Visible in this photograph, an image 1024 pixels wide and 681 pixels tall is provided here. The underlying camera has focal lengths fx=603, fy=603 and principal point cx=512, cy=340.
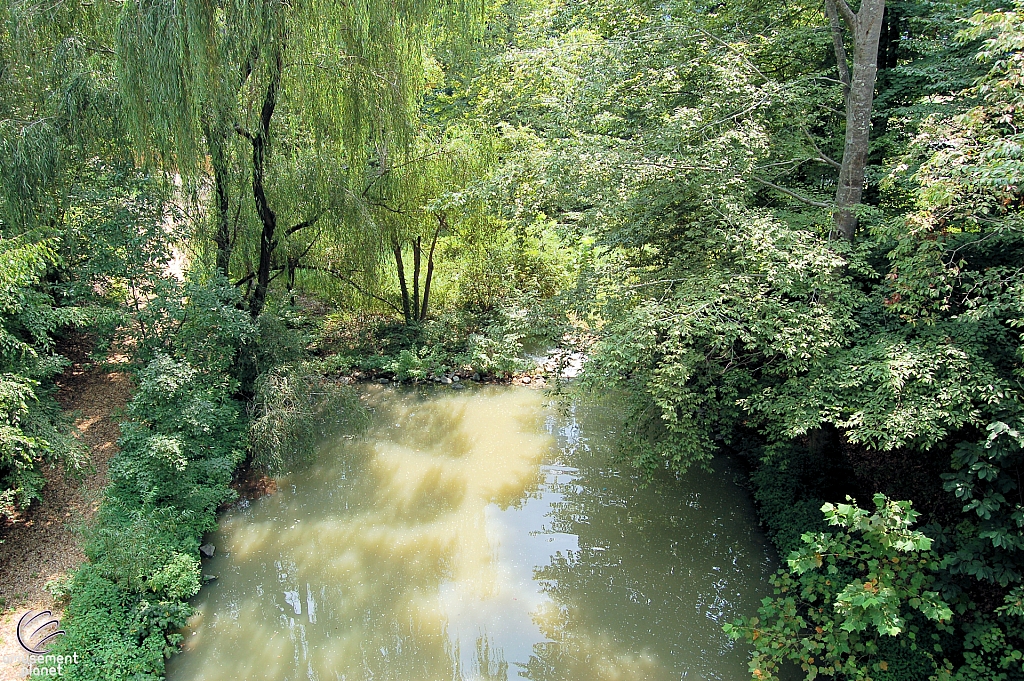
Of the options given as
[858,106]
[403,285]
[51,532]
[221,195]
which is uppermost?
[858,106]

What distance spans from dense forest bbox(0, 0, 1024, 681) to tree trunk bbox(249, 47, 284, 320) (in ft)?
0.10

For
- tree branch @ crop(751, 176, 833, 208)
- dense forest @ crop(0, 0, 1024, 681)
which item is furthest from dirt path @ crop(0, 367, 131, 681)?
tree branch @ crop(751, 176, 833, 208)

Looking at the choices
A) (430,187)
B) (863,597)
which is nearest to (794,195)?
(863,597)

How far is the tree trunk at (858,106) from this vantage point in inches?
189

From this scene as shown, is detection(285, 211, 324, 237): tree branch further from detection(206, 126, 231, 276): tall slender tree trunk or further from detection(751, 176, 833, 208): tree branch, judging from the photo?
detection(751, 176, 833, 208): tree branch

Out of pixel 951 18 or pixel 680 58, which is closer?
pixel 951 18

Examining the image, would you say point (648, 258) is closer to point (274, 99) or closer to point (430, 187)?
point (430, 187)

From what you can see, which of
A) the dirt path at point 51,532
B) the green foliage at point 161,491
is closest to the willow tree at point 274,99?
the green foliage at point 161,491

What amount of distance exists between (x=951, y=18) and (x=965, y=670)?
533cm

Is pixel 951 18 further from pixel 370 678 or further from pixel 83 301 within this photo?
pixel 83 301

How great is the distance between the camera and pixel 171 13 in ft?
17.1

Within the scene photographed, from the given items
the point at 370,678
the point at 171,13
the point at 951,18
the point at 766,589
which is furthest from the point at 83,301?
the point at 951,18

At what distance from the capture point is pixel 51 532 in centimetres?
530

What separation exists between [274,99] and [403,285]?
14.0ft
